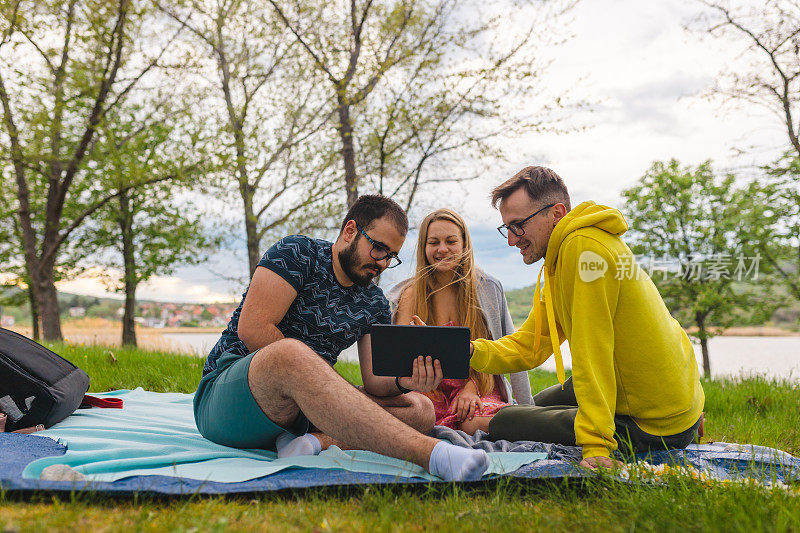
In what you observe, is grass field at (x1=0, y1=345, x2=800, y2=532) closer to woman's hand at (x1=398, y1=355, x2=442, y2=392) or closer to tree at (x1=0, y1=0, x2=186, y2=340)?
woman's hand at (x1=398, y1=355, x2=442, y2=392)

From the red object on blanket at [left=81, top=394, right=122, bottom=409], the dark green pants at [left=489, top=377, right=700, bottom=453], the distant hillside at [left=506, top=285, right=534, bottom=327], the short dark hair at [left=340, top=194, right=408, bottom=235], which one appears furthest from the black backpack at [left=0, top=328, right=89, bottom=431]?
the distant hillside at [left=506, top=285, right=534, bottom=327]

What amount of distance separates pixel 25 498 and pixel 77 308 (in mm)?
19485

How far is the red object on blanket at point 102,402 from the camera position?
4004 millimetres

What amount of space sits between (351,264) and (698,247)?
1969 centimetres

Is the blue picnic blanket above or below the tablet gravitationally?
below

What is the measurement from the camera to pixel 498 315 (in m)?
4.28

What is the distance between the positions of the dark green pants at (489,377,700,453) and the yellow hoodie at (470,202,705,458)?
0.06m

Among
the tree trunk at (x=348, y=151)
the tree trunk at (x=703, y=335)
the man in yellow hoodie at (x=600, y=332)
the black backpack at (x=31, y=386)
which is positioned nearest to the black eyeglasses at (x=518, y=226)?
the man in yellow hoodie at (x=600, y=332)

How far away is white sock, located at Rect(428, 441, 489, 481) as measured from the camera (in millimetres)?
2193

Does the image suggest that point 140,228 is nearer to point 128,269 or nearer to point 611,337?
point 128,269

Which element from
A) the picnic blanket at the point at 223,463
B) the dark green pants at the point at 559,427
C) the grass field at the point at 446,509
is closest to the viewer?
the grass field at the point at 446,509

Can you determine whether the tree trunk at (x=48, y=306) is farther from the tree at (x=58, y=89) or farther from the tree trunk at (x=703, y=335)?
the tree trunk at (x=703, y=335)

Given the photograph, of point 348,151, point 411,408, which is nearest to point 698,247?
point 348,151

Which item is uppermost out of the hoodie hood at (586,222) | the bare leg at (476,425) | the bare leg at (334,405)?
the hoodie hood at (586,222)
